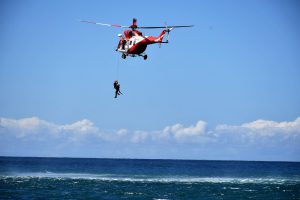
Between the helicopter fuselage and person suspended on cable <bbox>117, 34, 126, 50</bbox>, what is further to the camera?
person suspended on cable <bbox>117, 34, 126, 50</bbox>

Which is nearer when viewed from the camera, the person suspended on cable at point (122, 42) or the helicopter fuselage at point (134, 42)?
the helicopter fuselage at point (134, 42)

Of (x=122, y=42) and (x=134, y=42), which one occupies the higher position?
(x=122, y=42)

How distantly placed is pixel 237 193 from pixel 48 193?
15.7 m

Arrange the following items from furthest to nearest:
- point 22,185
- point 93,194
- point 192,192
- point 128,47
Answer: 1. point 22,185
2. point 192,192
3. point 93,194
4. point 128,47

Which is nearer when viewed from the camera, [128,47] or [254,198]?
[128,47]

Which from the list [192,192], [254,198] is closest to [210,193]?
[192,192]

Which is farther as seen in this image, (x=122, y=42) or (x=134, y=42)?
(x=122, y=42)

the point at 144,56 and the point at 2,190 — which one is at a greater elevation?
the point at 144,56

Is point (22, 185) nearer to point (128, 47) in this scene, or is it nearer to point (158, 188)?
point (158, 188)

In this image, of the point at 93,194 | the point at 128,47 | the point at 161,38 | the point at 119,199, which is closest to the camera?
the point at 161,38

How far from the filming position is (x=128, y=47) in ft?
117

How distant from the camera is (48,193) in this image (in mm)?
44844

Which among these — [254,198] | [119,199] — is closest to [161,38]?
[119,199]

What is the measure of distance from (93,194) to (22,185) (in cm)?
957
